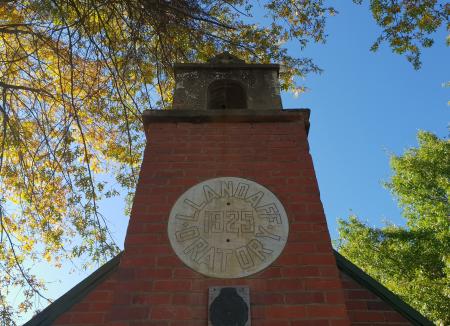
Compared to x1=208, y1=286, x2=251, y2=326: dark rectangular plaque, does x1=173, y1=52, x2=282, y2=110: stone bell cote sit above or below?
above

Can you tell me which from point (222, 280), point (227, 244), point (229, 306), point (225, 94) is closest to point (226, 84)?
point (225, 94)

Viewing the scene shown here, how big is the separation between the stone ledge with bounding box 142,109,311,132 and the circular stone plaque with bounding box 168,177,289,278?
90 centimetres

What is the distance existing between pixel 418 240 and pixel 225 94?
31.1ft

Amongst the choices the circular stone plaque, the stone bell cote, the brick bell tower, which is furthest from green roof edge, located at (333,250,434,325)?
the stone bell cote

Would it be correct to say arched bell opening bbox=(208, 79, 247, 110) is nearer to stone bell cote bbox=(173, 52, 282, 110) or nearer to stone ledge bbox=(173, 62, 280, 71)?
stone bell cote bbox=(173, 52, 282, 110)

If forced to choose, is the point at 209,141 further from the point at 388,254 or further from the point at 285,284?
the point at 388,254

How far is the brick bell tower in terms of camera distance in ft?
9.61

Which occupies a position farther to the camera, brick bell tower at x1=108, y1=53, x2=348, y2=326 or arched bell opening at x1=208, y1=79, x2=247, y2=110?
arched bell opening at x1=208, y1=79, x2=247, y2=110

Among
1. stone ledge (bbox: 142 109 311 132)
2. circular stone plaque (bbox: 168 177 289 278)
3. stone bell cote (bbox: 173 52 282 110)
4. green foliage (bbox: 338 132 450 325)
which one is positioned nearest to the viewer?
circular stone plaque (bbox: 168 177 289 278)

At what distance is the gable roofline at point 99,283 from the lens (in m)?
3.80

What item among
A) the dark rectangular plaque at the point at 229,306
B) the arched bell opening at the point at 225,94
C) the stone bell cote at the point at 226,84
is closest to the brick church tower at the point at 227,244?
the dark rectangular plaque at the point at 229,306

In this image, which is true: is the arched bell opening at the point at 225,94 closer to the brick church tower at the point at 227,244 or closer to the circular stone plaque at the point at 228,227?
the brick church tower at the point at 227,244

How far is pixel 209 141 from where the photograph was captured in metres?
4.23

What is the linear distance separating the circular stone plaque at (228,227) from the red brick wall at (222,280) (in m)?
0.07
